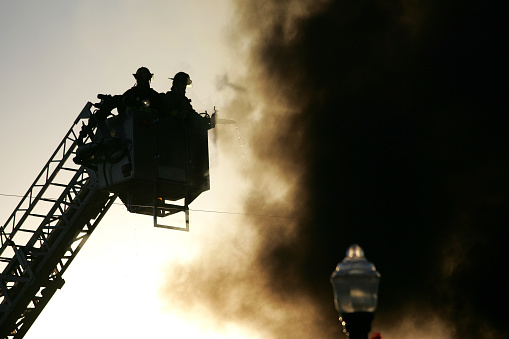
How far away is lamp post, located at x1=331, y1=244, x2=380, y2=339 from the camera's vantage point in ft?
23.4

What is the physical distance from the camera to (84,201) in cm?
2592

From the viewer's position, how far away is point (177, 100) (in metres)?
25.9

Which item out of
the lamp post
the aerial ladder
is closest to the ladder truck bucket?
the aerial ladder

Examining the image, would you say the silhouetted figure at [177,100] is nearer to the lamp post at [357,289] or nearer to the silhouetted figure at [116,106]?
the silhouetted figure at [116,106]

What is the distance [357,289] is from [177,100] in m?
19.3

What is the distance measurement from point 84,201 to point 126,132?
2787 mm

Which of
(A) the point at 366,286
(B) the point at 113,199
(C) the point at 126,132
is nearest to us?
(A) the point at 366,286

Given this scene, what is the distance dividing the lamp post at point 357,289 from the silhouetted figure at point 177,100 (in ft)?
61.6

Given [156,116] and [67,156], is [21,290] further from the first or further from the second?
[156,116]

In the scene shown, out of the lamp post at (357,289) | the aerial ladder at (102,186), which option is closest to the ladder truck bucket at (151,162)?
the aerial ladder at (102,186)

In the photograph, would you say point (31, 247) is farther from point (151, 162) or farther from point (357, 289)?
point (357, 289)

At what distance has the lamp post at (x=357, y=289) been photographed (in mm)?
7137

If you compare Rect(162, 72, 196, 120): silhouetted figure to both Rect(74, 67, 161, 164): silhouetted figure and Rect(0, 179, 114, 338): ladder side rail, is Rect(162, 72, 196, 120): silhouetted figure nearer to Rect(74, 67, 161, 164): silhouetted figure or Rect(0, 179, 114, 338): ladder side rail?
Rect(74, 67, 161, 164): silhouetted figure

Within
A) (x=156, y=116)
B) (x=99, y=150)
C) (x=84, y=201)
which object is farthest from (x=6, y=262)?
(x=156, y=116)
